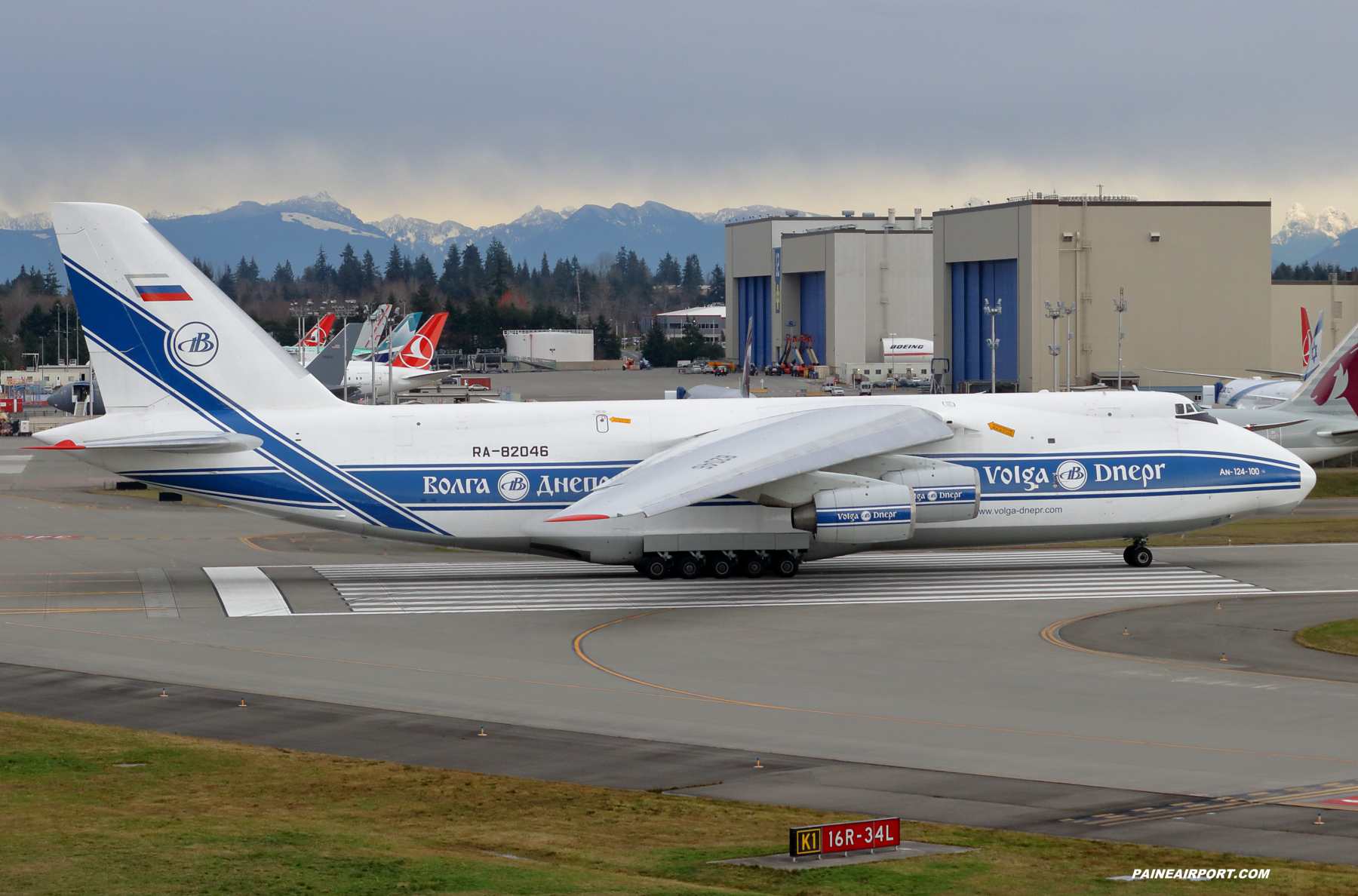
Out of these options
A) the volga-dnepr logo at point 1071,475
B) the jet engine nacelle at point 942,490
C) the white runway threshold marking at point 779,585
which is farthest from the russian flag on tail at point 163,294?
the volga-dnepr logo at point 1071,475

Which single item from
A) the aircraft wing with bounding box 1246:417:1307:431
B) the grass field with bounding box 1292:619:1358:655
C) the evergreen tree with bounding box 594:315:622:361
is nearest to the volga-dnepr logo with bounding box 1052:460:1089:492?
the grass field with bounding box 1292:619:1358:655

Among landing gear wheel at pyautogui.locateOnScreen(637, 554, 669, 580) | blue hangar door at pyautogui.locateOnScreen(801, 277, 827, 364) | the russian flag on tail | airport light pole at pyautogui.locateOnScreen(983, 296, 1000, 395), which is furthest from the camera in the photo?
blue hangar door at pyautogui.locateOnScreen(801, 277, 827, 364)

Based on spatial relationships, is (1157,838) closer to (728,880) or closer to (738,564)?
(728,880)

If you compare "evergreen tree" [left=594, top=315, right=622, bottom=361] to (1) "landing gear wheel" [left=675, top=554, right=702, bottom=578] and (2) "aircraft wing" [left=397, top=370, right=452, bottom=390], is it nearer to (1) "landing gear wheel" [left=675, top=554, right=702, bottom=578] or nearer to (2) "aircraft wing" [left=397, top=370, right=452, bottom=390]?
(2) "aircraft wing" [left=397, top=370, right=452, bottom=390]

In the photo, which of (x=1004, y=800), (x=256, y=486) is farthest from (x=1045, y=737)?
(x=256, y=486)

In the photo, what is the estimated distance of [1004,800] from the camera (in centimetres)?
1463

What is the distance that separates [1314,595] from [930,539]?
26.3 feet

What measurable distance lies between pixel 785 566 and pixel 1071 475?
6951 millimetres

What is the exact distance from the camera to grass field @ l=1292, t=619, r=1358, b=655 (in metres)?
23.5

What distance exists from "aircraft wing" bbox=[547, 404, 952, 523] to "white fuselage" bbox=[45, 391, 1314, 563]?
1.12 metres

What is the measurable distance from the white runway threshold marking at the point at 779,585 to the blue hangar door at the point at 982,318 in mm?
78430

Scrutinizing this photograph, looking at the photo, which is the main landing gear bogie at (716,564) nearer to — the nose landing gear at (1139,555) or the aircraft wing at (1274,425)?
the nose landing gear at (1139,555)

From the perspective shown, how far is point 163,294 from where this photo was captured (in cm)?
3145

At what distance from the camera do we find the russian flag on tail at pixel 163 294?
103 ft
